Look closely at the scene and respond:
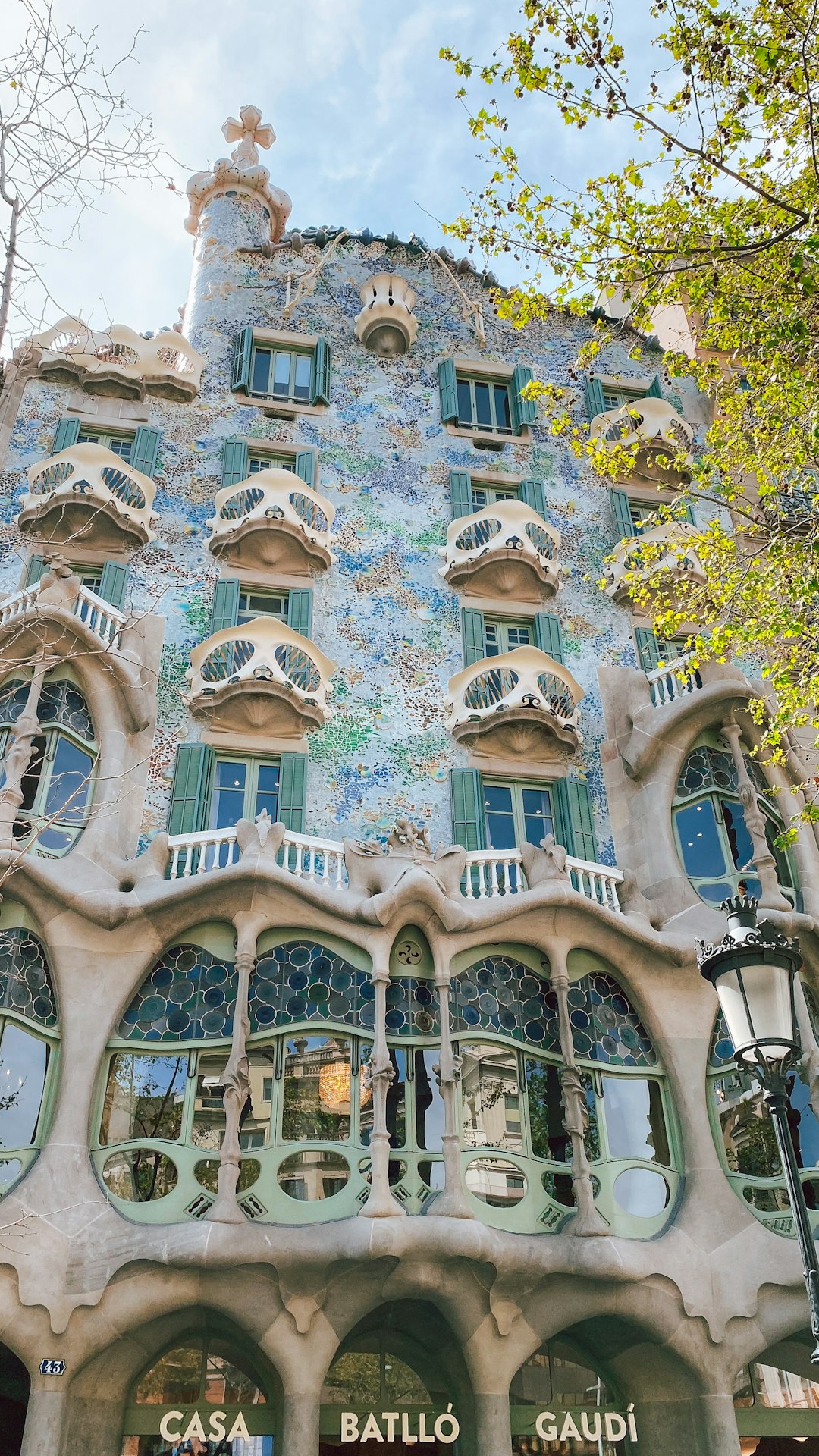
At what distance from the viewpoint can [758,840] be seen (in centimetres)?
1536

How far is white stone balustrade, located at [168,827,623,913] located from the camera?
14.1m

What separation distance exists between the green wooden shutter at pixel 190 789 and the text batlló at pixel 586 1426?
8.06 m

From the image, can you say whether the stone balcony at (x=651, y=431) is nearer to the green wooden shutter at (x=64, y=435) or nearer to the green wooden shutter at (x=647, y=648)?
the green wooden shutter at (x=647, y=648)

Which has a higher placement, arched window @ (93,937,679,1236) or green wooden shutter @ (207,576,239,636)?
green wooden shutter @ (207,576,239,636)

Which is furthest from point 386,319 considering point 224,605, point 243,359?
point 224,605

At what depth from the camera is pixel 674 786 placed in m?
16.3

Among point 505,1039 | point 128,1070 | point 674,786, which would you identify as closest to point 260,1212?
point 128,1070

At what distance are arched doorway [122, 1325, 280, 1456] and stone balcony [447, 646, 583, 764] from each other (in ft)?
27.6

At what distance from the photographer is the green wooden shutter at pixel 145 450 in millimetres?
18875

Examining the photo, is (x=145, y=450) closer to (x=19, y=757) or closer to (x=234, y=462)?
(x=234, y=462)

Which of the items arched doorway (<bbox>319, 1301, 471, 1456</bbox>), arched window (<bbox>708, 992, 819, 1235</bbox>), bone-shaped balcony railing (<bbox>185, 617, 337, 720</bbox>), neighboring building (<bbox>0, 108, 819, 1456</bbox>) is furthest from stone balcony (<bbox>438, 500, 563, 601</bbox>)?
Result: arched doorway (<bbox>319, 1301, 471, 1456</bbox>)

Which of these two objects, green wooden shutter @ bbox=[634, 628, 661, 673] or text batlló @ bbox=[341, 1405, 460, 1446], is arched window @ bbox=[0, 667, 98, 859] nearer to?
text batlló @ bbox=[341, 1405, 460, 1446]

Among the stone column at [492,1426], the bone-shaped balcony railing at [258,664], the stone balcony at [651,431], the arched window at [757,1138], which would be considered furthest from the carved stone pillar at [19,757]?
the stone balcony at [651,431]

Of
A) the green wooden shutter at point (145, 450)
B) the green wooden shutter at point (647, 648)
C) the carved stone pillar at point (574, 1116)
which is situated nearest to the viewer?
the carved stone pillar at point (574, 1116)
